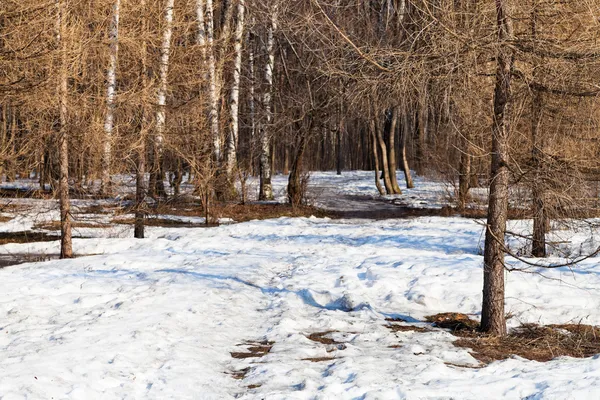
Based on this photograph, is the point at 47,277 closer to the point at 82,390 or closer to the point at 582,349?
the point at 82,390

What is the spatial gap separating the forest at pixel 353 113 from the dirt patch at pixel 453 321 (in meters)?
0.26

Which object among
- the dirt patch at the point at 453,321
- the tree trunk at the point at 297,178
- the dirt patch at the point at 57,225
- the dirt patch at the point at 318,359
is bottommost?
the dirt patch at the point at 453,321

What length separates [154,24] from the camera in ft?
51.0

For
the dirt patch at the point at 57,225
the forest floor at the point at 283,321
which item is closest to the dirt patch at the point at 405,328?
the forest floor at the point at 283,321

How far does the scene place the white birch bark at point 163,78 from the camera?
1492 cm

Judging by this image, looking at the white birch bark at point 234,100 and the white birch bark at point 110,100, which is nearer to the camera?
the white birch bark at point 110,100

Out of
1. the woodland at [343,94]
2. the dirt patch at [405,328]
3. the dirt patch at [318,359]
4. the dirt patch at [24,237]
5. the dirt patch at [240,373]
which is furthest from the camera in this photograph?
the dirt patch at [24,237]

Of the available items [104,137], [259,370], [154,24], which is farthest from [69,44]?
[259,370]

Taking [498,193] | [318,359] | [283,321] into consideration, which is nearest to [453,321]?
[498,193]

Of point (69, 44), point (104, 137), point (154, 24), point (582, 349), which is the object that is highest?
point (154, 24)

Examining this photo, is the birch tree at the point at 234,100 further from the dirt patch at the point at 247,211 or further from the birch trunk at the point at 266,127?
the dirt patch at the point at 247,211

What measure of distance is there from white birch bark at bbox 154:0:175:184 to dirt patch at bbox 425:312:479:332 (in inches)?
326

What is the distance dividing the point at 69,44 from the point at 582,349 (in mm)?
10122

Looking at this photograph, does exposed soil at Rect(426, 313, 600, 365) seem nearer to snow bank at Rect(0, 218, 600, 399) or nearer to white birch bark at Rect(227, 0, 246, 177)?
snow bank at Rect(0, 218, 600, 399)
